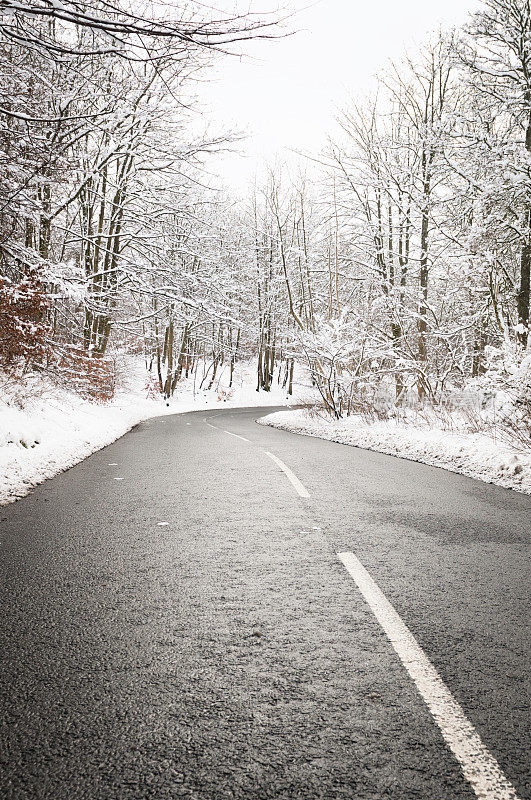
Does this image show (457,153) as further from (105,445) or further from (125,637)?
(125,637)

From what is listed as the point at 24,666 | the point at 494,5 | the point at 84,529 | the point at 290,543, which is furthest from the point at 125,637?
the point at 494,5

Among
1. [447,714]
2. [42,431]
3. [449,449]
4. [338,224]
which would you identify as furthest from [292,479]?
[338,224]

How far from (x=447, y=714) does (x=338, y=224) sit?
61.8 ft

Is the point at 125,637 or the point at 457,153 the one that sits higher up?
the point at 457,153

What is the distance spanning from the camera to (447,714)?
2.27 metres

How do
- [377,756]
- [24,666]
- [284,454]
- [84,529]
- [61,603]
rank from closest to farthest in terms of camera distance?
[377,756]
[24,666]
[61,603]
[84,529]
[284,454]

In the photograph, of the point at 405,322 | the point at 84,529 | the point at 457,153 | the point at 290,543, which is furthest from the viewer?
the point at 405,322

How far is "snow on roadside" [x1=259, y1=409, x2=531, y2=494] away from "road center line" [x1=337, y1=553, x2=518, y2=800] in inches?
199

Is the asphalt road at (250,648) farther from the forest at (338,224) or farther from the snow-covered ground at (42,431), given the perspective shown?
the forest at (338,224)

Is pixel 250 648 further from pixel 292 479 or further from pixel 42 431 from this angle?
pixel 42 431

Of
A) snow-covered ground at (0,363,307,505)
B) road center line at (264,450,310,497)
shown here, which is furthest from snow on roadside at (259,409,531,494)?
snow-covered ground at (0,363,307,505)

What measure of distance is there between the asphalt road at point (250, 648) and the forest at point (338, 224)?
18.0 ft

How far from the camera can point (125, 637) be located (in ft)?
9.85

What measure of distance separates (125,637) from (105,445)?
9.90 meters
